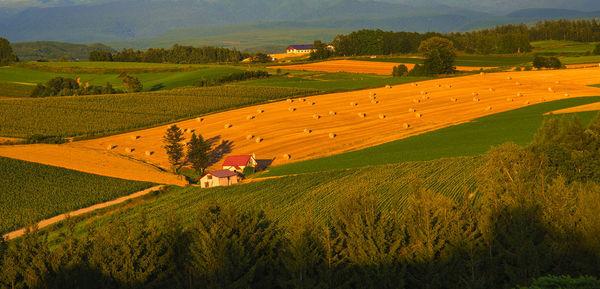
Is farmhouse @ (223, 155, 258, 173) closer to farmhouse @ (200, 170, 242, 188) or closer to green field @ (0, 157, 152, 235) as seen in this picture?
farmhouse @ (200, 170, 242, 188)

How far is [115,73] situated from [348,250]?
401 feet

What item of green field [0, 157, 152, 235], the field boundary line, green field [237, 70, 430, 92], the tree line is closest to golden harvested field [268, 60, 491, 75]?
green field [237, 70, 430, 92]

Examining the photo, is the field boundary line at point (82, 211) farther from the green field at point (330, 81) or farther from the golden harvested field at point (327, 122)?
the green field at point (330, 81)

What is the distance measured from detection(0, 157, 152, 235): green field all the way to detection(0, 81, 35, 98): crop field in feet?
193

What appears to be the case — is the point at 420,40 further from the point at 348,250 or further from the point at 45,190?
the point at 348,250

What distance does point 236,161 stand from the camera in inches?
1924

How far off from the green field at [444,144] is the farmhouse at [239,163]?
225 centimetres

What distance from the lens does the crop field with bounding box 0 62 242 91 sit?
113625mm

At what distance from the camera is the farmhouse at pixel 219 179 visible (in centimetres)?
4434

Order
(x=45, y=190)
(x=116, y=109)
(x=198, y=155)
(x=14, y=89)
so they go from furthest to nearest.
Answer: (x=14, y=89) < (x=116, y=109) < (x=198, y=155) < (x=45, y=190)

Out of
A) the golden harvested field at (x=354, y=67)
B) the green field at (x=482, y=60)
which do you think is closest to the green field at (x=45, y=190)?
the golden harvested field at (x=354, y=67)

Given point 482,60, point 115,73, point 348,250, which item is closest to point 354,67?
point 482,60

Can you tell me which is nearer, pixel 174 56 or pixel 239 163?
pixel 239 163

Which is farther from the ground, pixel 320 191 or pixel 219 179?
pixel 320 191
